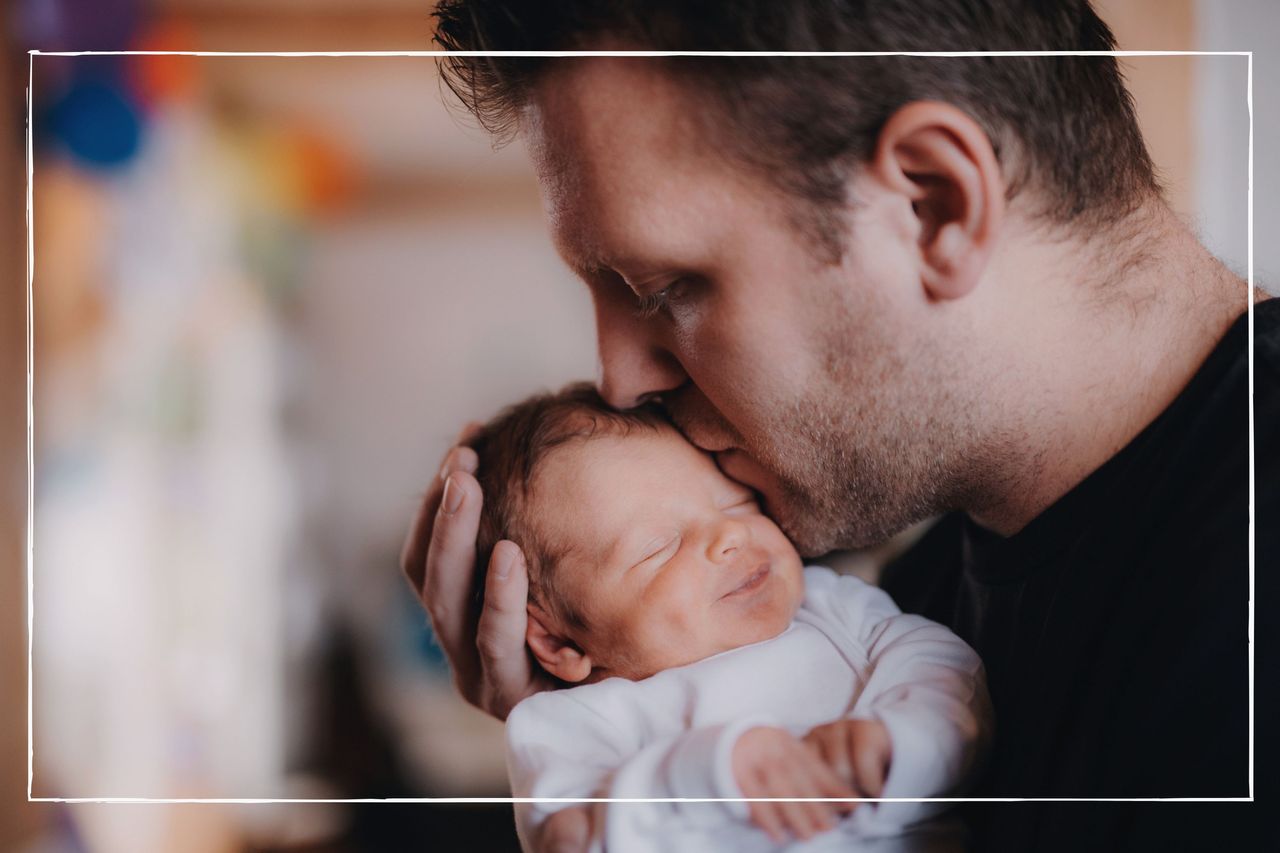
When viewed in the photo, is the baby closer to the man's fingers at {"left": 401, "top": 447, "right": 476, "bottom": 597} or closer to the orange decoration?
the man's fingers at {"left": 401, "top": 447, "right": 476, "bottom": 597}

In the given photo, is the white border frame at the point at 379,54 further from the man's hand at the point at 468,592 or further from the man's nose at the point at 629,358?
the man's nose at the point at 629,358

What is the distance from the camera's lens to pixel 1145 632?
2.68 ft

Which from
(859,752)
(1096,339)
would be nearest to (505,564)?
(859,752)

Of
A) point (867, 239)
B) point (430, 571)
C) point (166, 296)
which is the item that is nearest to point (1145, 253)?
point (867, 239)

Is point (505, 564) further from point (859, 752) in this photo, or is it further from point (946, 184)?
point (946, 184)

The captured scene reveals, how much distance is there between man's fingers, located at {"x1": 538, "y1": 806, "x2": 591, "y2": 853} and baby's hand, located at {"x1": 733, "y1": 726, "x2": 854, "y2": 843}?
145 mm

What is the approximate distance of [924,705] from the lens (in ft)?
3.03

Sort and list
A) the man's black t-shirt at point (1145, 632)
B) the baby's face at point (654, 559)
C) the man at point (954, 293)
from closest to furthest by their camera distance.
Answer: the man's black t-shirt at point (1145, 632) → the man at point (954, 293) → the baby's face at point (654, 559)

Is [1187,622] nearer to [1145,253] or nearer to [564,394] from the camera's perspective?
[1145,253]

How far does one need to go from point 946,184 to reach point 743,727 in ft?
1.72

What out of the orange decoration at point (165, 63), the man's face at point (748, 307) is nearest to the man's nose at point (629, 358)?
the man's face at point (748, 307)

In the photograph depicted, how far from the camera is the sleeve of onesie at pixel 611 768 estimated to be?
917mm

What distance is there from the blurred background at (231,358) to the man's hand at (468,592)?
0.20 ft

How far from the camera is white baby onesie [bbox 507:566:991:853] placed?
0.91m
